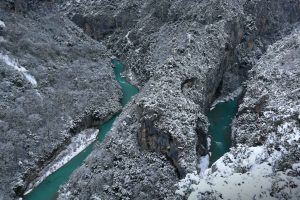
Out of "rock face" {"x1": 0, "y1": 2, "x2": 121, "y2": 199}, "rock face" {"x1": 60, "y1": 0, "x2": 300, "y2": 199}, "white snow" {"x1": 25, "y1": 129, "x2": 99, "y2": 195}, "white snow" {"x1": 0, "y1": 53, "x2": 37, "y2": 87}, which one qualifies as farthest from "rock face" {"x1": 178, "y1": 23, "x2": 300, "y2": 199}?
"white snow" {"x1": 0, "y1": 53, "x2": 37, "y2": 87}

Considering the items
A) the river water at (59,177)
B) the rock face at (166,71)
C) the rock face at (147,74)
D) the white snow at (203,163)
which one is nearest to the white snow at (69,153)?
the river water at (59,177)

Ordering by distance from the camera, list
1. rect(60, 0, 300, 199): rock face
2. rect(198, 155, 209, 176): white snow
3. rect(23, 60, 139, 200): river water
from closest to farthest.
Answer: rect(60, 0, 300, 199): rock face
rect(23, 60, 139, 200): river water
rect(198, 155, 209, 176): white snow

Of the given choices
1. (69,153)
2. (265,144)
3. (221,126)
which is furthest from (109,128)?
(265,144)

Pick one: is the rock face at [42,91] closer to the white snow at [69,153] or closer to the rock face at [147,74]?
the rock face at [147,74]

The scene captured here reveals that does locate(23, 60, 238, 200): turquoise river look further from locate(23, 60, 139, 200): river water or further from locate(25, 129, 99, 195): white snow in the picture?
locate(25, 129, 99, 195): white snow

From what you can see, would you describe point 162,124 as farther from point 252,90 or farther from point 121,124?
point 252,90

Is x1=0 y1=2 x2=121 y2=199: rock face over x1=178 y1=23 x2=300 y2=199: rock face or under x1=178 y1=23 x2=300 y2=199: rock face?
under
